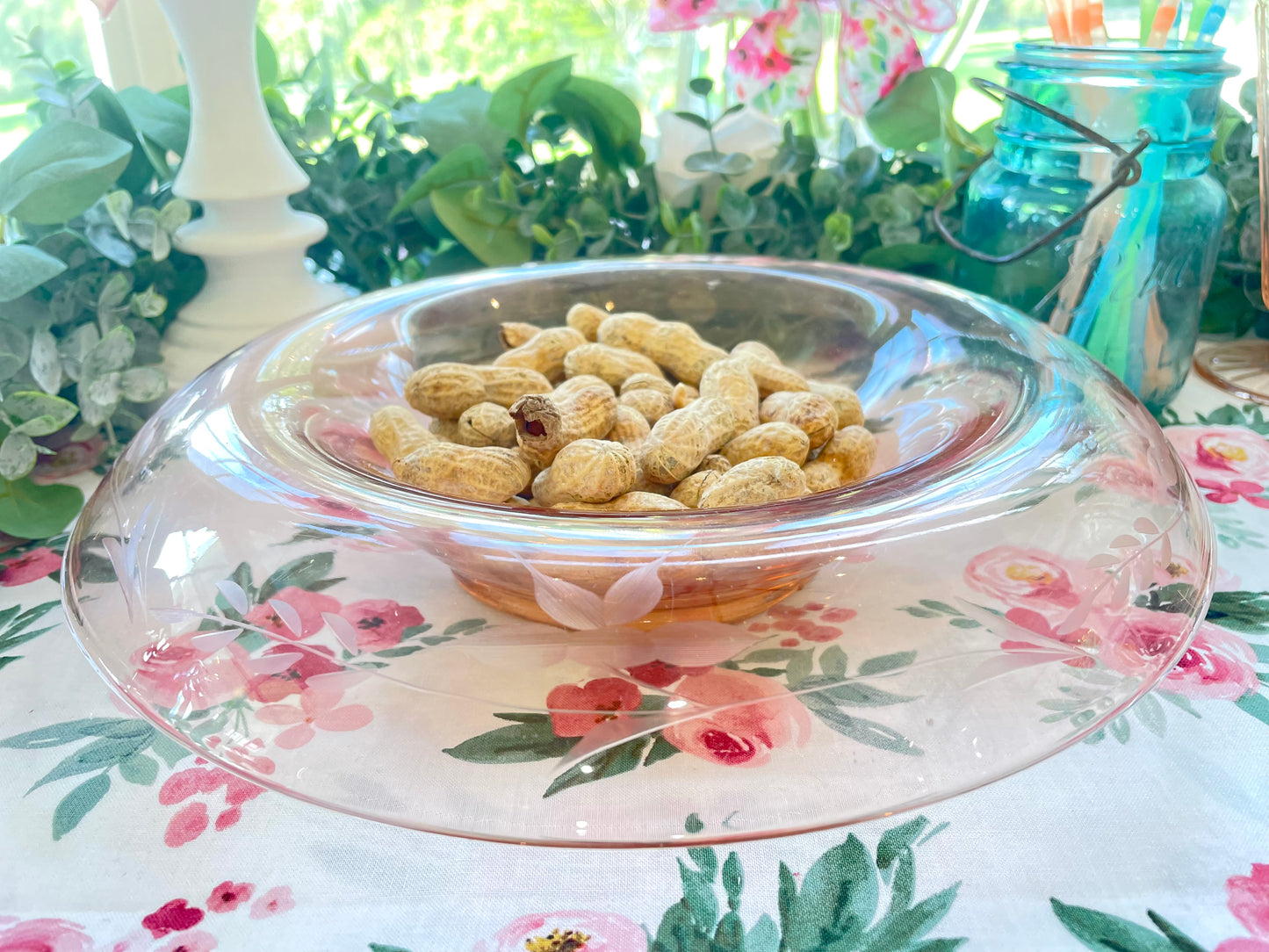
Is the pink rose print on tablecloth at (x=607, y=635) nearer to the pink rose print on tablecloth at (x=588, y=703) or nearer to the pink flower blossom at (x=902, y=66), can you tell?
the pink rose print on tablecloth at (x=588, y=703)

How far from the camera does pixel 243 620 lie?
333mm

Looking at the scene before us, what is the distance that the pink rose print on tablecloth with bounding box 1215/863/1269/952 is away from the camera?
0.91 ft

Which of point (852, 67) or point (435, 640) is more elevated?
point (852, 67)

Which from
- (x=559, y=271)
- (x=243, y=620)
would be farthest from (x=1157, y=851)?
(x=559, y=271)

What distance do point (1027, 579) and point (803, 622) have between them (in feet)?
0.26

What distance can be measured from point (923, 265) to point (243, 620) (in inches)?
20.2

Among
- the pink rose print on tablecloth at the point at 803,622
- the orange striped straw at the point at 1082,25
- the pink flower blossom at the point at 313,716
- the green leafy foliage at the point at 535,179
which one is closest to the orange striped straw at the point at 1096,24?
the orange striped straw at the point at 1082,25

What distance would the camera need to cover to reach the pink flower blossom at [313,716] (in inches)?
12.2

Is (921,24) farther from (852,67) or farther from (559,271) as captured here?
(559,271)

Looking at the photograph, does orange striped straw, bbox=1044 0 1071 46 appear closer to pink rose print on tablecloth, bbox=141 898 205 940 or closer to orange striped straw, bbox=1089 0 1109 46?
orange striped straw, bbox=1089 0 1109 46

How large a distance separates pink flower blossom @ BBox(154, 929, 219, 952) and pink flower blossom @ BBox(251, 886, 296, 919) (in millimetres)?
13

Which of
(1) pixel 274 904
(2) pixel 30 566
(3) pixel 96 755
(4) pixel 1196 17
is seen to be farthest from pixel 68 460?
(4) pixel 1196 17

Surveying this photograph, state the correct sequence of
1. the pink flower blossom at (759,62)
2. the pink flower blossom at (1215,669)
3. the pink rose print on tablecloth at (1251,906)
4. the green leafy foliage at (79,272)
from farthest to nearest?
the pink flower blossom at (759,62) → the green leafy foliage at (79,272) → the pink flower blossom at (1215,669) → the pink rose print on tablecloth at (1251,906)

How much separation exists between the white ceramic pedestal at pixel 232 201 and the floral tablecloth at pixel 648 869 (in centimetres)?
28
